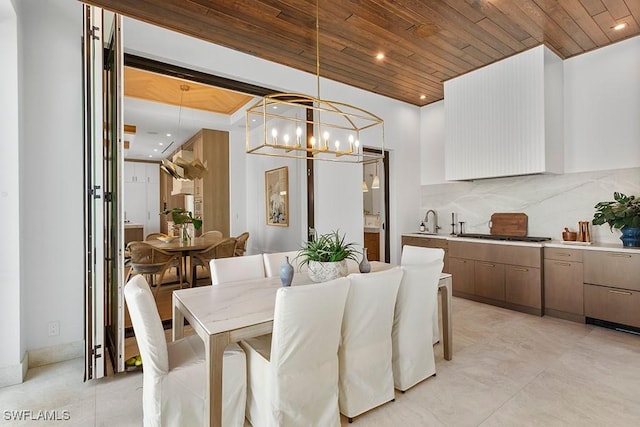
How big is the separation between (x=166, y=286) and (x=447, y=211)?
4609mm

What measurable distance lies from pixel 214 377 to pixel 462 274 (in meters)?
3.81

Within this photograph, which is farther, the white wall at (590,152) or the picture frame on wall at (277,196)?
the picture frame on wall at (277,196)

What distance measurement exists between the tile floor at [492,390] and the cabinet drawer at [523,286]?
68 centimetres

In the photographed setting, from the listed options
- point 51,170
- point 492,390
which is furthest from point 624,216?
point 51,170

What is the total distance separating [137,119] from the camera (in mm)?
5727

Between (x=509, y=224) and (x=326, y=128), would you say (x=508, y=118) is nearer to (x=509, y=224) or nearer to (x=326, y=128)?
(x=509, y=224)

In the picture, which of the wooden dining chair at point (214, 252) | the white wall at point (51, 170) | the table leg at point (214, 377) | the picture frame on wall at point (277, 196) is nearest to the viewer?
the table leg at point (214, 377)

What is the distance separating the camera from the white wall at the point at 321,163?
3.10m

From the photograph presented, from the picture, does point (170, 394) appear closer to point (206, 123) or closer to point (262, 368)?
point (262, 368)

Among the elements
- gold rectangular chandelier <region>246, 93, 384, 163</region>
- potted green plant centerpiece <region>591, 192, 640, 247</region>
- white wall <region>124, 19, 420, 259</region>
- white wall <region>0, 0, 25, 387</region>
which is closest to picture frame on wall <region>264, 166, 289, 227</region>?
white wall <region>124, 19, 420, 259</region>

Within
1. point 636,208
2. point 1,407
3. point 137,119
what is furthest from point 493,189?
point 137,119

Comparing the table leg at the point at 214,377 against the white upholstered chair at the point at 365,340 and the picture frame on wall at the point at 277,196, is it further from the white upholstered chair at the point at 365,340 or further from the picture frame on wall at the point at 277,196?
the picture frame on wall at the point at 277,196

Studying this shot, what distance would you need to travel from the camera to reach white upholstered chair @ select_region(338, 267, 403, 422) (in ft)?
6.20

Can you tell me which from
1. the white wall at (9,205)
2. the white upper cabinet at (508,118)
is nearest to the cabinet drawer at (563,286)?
the white upper cabinet at (508,118)
